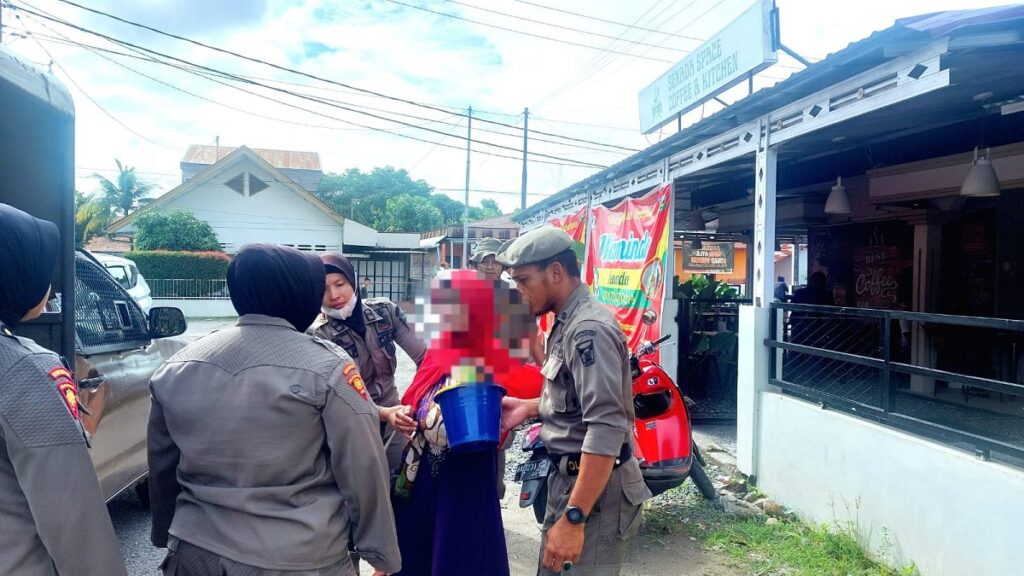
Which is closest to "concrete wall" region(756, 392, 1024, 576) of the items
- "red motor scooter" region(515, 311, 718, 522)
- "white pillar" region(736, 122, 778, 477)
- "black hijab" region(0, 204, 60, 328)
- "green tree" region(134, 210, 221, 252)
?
"white pillar" region(736, 122, 778, 477)

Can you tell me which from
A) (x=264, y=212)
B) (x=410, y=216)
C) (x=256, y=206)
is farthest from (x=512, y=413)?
(x=410, y=216)

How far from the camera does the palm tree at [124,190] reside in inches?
A: 1337

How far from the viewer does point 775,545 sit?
4.13 meters

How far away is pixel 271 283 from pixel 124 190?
3818 cm

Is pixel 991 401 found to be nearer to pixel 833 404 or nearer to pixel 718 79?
pixel 833 404

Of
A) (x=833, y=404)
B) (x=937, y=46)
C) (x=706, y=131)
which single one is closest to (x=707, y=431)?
(x=833, y=404)

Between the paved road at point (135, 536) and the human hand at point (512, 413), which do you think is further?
the paved road at point (135, 536)

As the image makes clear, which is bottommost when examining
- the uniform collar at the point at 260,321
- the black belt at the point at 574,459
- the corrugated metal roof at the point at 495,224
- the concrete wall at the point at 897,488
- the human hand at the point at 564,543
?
the concrete wall at the point at 897,488

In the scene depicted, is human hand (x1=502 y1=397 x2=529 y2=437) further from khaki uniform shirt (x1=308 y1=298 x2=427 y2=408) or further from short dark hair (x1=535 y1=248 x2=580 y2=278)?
khaki uniform shirt (x1=308 y1=298 x2=427 y2=408)

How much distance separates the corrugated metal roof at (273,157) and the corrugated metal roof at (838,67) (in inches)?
1752

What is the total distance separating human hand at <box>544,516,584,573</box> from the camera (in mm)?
2059

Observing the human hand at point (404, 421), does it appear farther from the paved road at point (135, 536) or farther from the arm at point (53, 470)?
the paved road at point (135, 536)

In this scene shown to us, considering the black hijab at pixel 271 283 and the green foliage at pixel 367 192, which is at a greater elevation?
the green foliage at pixel 367 192

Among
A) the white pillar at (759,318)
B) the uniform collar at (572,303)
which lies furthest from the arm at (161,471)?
the white pillar at (759,318)
